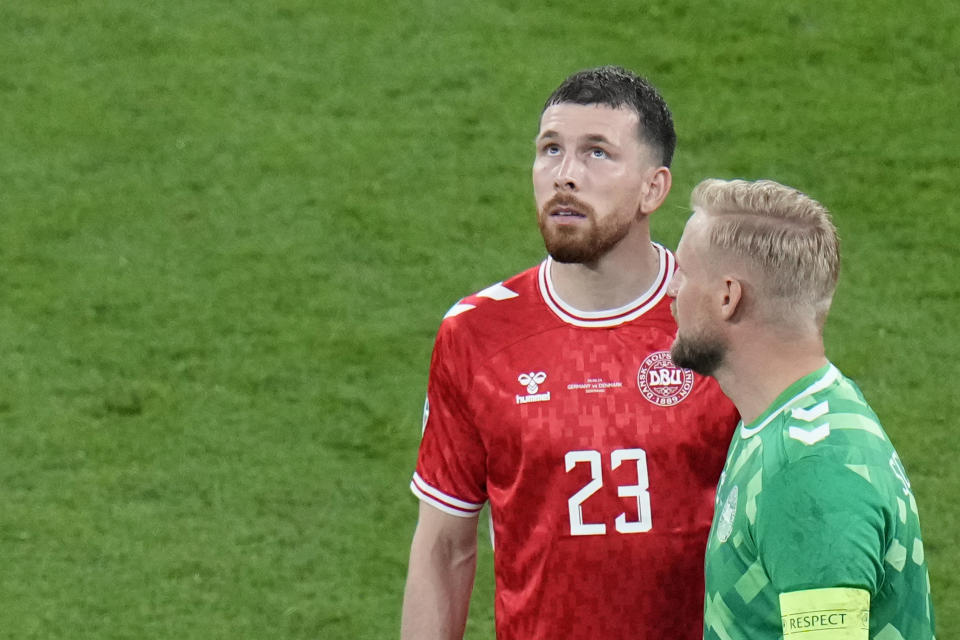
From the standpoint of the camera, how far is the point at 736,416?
3352mm

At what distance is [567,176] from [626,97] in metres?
0.26

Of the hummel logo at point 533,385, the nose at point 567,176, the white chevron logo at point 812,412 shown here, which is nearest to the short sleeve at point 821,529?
the white chevron logo at point 812,412

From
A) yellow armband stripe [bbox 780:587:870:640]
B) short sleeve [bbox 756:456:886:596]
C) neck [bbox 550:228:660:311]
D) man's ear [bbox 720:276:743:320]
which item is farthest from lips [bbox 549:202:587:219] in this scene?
yellow armband stripe [bbox 780:587:870:640]

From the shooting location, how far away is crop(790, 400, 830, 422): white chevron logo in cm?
269

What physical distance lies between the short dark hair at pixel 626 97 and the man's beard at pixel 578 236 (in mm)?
250

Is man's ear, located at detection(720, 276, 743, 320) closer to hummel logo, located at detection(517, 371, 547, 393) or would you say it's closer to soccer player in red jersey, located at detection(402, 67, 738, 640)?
soccer player in red jersey, located at detection(402, 67, 738, 640)

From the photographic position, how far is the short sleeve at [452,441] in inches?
140

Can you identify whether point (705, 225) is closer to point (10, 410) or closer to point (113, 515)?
point (113, 515)

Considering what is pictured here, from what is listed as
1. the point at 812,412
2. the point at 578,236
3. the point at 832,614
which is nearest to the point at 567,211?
the point at 578,236

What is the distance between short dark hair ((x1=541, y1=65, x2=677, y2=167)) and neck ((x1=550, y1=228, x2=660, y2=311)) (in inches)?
9.5

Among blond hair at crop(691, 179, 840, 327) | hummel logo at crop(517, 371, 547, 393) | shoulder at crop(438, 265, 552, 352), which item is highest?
blond hair at crop(691, 179, 840, 327)

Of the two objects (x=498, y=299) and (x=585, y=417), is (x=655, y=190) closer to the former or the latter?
(x=498, y=299)

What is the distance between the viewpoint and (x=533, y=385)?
11.4 ft

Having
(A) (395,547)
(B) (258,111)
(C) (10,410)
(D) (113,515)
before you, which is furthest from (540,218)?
(B) (258,111)
